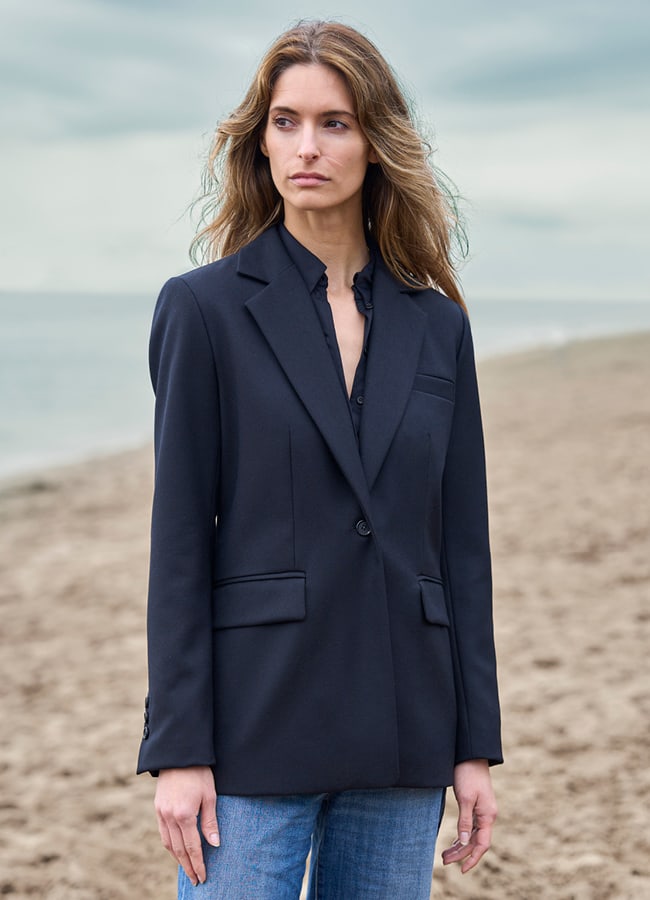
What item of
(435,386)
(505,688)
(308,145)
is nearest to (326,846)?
(435,386)

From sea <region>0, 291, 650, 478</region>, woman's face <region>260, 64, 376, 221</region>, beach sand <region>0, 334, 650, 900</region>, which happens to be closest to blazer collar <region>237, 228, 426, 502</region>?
woman's face <region>260, 64, 376, 221</region>

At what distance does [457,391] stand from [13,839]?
2.47 metres

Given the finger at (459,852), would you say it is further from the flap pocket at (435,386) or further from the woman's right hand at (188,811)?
the flap pocket at (435,386)

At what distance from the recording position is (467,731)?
75.0 inches

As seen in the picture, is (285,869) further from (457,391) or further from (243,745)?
(457,391)

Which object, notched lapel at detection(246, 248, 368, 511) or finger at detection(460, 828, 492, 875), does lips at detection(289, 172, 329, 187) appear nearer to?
notched lapel at detection(246, 248, 368, 511)

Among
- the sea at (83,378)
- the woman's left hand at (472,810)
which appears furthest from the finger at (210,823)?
the sea at (83,378)

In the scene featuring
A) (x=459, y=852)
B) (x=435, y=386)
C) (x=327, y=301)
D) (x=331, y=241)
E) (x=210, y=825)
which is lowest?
(x=459, y=852)

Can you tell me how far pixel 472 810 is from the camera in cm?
195

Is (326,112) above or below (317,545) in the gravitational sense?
above

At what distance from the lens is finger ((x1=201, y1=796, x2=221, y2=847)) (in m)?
1.70

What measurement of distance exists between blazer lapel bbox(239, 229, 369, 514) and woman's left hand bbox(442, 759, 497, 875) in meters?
0.50

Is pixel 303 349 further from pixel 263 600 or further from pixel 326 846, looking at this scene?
pixel 326 846

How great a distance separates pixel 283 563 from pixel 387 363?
38cm
